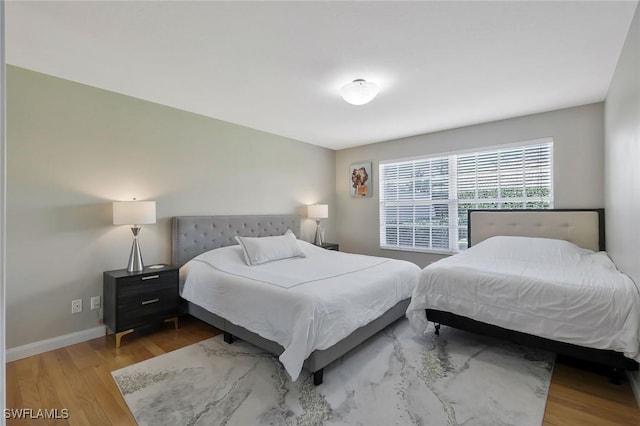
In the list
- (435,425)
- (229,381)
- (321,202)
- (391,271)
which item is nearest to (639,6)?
(391,271)

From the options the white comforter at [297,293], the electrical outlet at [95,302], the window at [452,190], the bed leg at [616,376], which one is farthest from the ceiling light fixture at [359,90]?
the electrical outlet at [95,302]

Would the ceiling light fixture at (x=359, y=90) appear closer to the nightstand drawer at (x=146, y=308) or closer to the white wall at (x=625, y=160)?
the white wall at (x=625, y=160)

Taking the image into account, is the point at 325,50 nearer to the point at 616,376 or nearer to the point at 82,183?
the point at 82,183

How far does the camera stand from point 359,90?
259 centimetres

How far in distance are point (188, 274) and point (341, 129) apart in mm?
2807

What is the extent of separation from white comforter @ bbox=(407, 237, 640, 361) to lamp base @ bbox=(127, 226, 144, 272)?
2.68m

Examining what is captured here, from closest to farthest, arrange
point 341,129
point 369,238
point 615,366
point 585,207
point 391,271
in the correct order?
point 615,366, point 391,271, point 585,207, point 341,129, point 369,238

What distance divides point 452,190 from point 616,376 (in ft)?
9.19

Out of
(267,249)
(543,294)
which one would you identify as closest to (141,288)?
(267,249)

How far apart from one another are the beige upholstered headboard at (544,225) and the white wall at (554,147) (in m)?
0.16

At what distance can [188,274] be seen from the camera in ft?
10.1

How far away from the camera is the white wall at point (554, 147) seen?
3.36 metres

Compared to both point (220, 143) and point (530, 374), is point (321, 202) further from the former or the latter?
point (530, 374)

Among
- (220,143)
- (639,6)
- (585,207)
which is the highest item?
(639,6)
